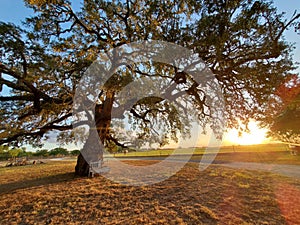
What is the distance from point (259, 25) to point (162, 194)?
5.27 metres

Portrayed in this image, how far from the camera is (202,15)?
4766 mm

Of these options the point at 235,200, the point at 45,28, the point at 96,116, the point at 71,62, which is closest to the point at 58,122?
the point at 96,116

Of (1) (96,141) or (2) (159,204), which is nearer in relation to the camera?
(2) (159,204)

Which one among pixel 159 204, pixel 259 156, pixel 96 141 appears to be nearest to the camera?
pixel 159 204

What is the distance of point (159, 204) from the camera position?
4.19 meters

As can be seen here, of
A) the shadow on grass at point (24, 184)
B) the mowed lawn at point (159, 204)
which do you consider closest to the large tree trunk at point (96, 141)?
the shadow on grass at point (24, 184)

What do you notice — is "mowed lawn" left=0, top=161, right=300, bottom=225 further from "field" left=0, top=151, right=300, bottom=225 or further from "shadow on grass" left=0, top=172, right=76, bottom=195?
"shadow on grass" left=0, top=172, right=76, bottom=195

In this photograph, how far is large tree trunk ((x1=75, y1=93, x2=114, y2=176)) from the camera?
303 inches

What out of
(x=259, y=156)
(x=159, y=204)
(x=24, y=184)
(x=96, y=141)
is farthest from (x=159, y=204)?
(x=259, y=156)

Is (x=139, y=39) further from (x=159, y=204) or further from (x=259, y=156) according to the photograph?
(x=259, y=156)

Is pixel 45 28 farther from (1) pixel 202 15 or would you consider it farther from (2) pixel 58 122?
(1) pixel 202 15

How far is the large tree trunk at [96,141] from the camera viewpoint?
7691mm

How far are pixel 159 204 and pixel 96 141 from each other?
4.54 m

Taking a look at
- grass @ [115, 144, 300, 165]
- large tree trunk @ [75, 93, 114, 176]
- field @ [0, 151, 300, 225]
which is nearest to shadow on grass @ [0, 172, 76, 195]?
field @ [0, 151, 300, 225]
